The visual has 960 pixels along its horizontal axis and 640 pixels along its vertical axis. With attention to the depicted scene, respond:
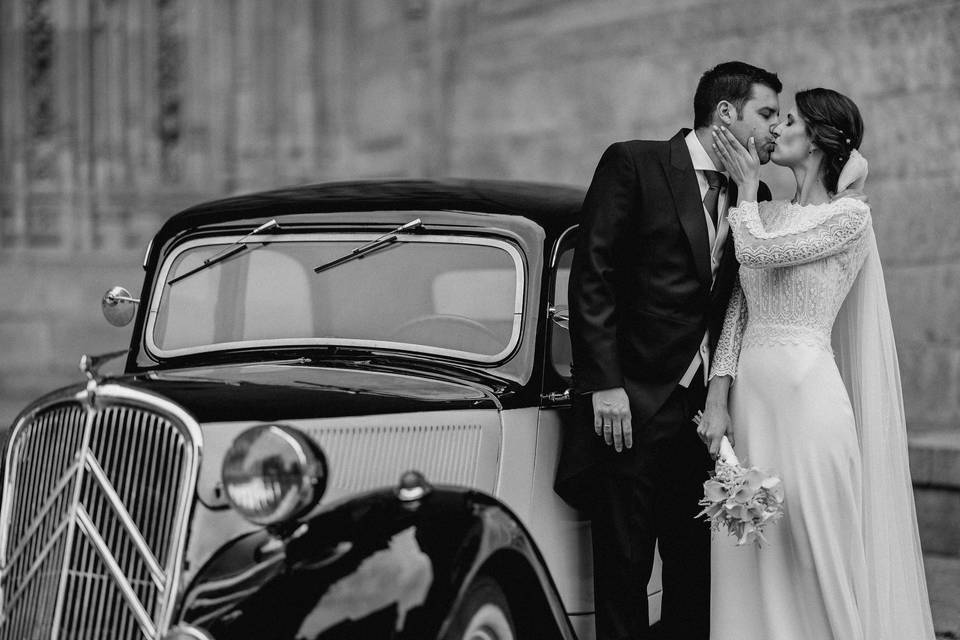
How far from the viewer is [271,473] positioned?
2777 mm

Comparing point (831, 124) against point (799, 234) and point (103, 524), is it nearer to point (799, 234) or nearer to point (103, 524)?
point (799, 234)

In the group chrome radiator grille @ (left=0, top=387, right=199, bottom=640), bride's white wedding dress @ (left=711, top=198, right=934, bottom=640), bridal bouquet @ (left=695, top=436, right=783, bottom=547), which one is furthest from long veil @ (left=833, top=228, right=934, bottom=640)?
chrome radiator grille @ (left=0, top=387, right=199, bottom=640)

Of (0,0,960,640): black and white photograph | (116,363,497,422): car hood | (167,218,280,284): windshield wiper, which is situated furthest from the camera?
(167,218,280,284): windshield wiper

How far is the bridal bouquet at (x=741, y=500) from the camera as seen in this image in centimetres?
353

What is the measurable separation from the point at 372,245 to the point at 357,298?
0.58 ft

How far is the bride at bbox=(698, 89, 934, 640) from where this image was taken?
145 inches

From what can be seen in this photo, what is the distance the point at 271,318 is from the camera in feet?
13.0

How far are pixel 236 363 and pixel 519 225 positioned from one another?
3.13 feet

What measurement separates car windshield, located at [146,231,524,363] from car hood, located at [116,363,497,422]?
9.0 inches

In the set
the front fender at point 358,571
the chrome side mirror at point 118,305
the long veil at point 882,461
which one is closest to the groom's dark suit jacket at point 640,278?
the long veil at point 882,461

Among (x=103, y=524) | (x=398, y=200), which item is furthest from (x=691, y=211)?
(x=103, y=524)

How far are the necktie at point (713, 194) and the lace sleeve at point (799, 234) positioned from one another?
0.41 feet

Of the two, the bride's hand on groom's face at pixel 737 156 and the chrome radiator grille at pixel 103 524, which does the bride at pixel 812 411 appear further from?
the chrome radiator grille at pixel 103 524

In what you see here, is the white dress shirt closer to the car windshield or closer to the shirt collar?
the shirt collar
